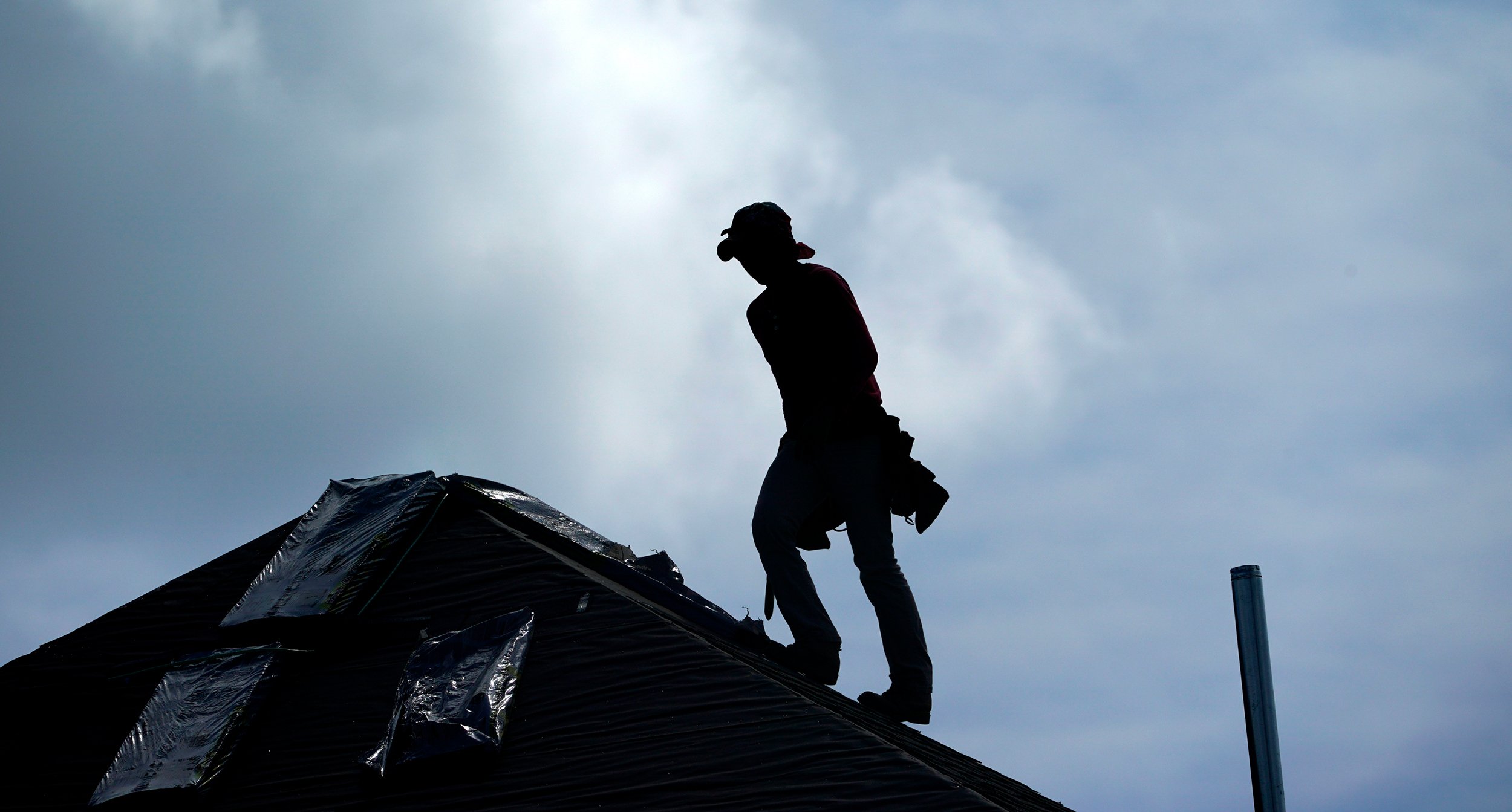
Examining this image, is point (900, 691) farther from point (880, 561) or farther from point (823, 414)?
point (823, 414)

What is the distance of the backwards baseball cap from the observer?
3.67m

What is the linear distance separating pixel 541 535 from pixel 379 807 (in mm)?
1602

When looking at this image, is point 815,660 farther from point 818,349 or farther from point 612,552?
point 612,552

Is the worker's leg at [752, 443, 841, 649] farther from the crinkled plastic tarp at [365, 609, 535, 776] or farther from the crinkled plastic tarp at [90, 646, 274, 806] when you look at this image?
the crinkled plastic tarp at [90, 646, 274, 806]

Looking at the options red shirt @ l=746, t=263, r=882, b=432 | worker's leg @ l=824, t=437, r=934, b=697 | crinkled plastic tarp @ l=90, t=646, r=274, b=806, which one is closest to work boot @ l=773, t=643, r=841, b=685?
worker's leg @ l=824, t=437, r=934, b=697

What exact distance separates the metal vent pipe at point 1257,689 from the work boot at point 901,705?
906 mm

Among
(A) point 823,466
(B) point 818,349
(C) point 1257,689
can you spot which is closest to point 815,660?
(A) point 823,466

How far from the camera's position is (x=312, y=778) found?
3029mm

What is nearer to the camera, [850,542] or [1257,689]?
[1257,689]

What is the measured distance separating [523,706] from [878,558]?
1153mm

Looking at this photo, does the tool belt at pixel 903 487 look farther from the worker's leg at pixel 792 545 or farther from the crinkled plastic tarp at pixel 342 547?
the crinkled plastic tarp at pixel 342 547

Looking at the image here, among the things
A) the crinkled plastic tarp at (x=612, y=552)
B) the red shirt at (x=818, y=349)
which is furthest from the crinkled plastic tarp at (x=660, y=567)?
the red shirt at (x=818, y=349)

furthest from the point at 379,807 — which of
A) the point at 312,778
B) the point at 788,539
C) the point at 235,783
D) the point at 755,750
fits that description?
the point at 788,539

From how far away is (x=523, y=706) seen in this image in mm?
3098
